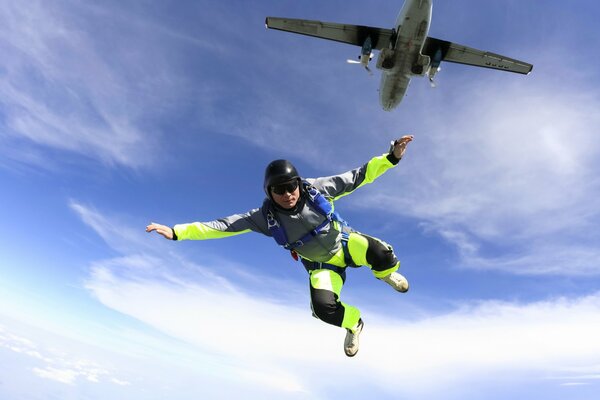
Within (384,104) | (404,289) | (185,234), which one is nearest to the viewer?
(185,234)

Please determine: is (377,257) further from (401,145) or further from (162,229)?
(162,229)

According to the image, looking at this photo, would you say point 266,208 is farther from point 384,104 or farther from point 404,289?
point 384,104

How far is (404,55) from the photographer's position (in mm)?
19906

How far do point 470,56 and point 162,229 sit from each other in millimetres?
24389

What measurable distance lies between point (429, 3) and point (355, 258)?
56.0 feet

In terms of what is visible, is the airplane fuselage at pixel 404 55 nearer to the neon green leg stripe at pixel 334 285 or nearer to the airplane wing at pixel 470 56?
the airplane wing at pixel 470 56

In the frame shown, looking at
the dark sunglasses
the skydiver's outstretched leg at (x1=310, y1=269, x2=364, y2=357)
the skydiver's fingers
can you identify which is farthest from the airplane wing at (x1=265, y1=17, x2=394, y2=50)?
the skydiver's outstretched leg at (x1=310, y1=269, x2=364, y2=357)

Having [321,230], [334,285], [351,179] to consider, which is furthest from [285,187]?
[334,285]

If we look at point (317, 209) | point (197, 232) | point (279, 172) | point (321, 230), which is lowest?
point (197, 232)

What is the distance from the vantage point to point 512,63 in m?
22.1

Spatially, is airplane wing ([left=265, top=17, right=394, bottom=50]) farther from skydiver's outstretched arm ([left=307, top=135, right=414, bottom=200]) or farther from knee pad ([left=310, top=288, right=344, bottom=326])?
knee pad ([left=310, top=288, right=344, bottom=326])

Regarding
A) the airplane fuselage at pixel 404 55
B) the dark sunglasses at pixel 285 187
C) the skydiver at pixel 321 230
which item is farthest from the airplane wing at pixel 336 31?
the dark sunglasses at pixel 285 187

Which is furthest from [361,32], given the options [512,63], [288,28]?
[512,63]

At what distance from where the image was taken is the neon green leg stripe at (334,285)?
4.92 meters
